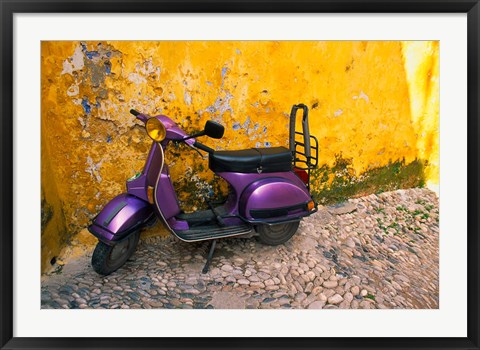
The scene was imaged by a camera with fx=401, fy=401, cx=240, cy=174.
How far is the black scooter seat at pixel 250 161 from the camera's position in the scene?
3.51 metres

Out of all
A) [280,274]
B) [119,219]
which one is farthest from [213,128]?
[280,274]

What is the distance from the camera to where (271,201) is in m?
3.56

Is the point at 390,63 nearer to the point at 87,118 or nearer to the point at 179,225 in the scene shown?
the point at 179,225

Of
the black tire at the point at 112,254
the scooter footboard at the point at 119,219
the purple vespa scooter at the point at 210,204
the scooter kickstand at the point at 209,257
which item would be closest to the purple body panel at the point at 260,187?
the purple vespa scooter at the point at 210,204

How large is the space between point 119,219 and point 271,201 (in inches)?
51.1

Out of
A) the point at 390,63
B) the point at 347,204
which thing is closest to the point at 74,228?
the point at 347,204

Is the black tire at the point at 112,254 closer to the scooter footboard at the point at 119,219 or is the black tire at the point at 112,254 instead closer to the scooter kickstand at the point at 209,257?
the scooter footboard at the point at 119,219

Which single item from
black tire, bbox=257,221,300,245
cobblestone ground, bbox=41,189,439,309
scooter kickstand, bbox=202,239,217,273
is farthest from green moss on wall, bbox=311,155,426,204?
scooter kickstand, bbox=202,239,217,273

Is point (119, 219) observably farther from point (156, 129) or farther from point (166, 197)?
point (156, 129)

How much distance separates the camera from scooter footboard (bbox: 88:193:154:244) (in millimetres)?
3195

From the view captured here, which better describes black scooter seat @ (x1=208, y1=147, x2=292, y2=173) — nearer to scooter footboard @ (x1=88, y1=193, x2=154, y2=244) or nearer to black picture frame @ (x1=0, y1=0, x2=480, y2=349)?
scooter footboard @ (x1=88, y1=193, x2=154, y2=244)
